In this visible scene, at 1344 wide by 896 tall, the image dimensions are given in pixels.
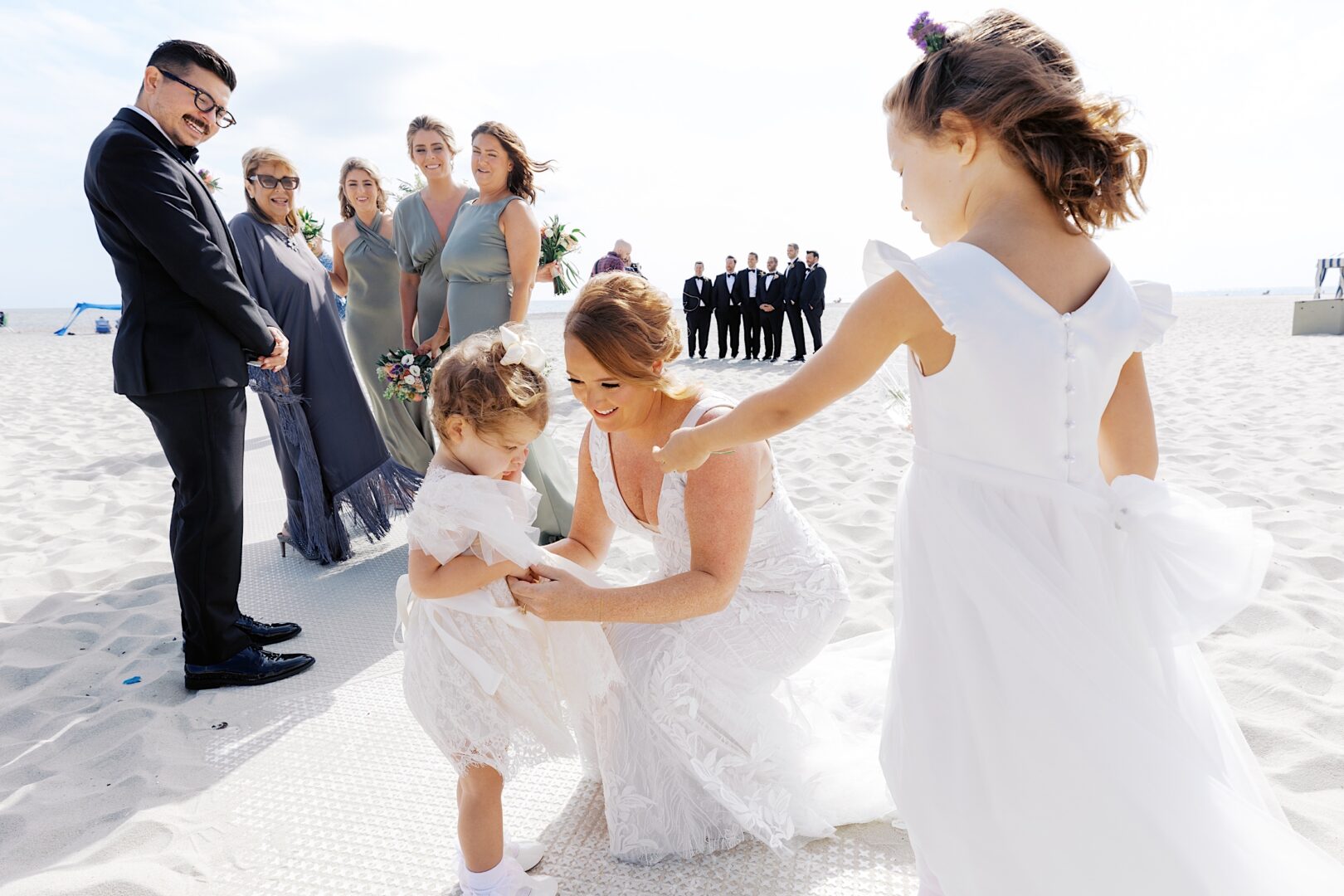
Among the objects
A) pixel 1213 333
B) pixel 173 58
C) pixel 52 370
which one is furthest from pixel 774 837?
pixel 1213 333

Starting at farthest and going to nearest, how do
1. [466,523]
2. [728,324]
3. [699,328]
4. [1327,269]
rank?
[1327,269] < [699,328] < [728,324] < [466,523]

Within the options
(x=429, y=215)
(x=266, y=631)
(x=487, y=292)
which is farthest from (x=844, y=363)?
(x=429, y=215)

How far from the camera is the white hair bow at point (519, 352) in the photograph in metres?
1.74

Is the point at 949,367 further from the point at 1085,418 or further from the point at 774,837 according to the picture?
the point at 774,837

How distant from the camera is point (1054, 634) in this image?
1.29m

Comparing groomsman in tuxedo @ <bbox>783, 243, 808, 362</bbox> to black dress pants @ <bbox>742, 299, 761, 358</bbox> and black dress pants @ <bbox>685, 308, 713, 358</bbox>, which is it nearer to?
black dress pants @ <bbox>742, 299, 761, 358</bbox>

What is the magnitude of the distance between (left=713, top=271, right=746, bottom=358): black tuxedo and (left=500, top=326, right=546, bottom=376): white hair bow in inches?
496

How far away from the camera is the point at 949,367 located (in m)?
1.33

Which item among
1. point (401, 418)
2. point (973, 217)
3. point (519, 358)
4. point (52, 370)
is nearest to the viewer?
point (973, 217)

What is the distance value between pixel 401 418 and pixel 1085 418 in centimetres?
373

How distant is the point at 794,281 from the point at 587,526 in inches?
472

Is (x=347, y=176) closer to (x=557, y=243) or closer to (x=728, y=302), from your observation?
(x=557, y=243)

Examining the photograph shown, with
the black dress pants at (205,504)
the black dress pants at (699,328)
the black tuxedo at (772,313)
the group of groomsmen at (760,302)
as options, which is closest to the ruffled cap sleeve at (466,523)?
the black dress pants at (205,504)

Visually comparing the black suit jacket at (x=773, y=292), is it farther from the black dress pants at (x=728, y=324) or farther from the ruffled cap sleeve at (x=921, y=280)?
the ruffled cap sleeve at (x=921, y=280)
